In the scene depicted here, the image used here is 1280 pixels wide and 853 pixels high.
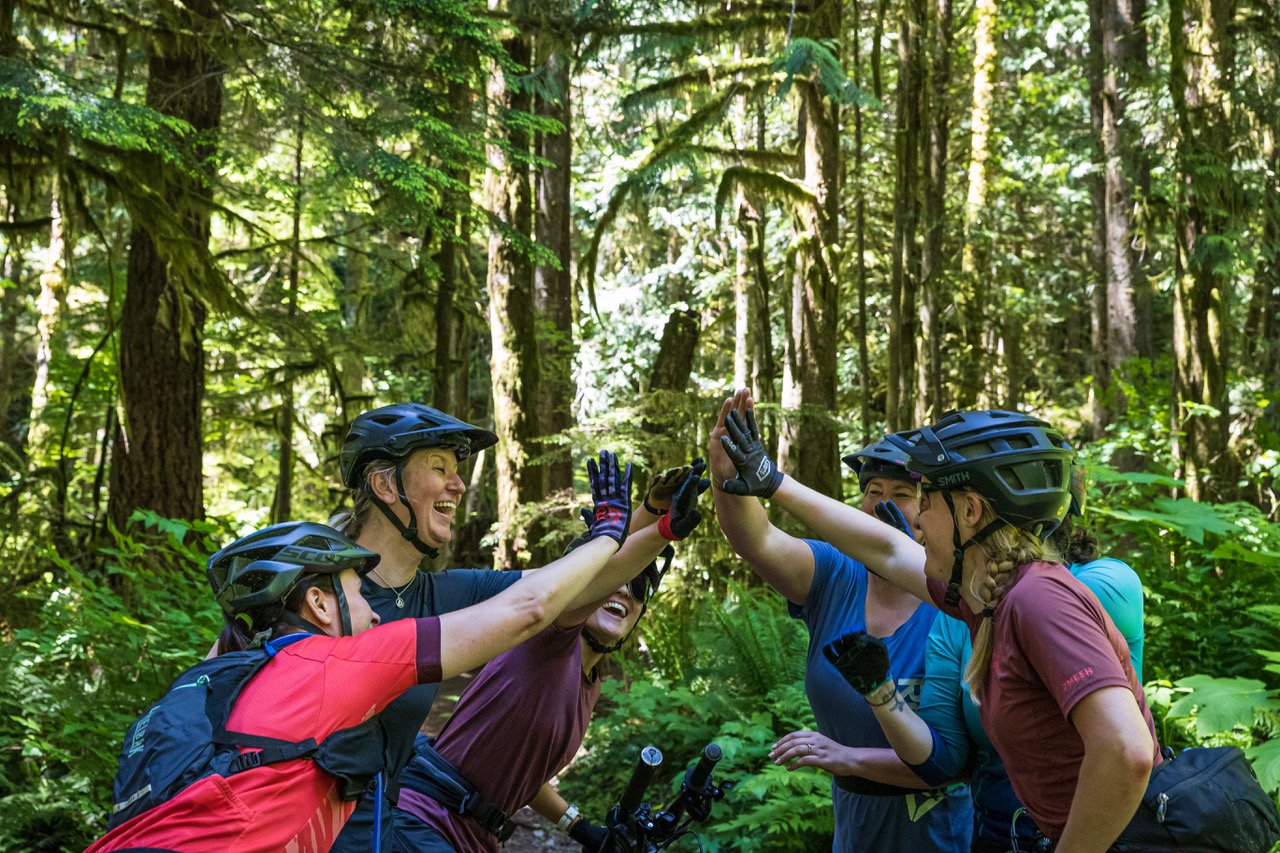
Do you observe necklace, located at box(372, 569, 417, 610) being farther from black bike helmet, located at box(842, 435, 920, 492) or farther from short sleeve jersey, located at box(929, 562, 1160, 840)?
short sleeve jersey, located at box(929, 562, 1160, 840)

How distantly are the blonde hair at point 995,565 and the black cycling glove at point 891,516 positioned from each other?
1123 mm

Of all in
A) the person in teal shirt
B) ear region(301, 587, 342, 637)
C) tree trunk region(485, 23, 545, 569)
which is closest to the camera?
ear region(301, 587, 342, 637)

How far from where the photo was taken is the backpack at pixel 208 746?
7.56 ft

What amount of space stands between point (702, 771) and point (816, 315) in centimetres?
800

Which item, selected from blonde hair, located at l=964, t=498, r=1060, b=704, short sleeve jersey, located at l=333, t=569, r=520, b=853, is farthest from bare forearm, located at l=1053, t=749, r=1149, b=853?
short sleeve jersey, located at l=333, t=569, r=520, b=853

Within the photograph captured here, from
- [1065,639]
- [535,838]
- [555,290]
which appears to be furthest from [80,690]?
[555,290]

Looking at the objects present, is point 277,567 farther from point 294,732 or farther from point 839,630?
point 839,630

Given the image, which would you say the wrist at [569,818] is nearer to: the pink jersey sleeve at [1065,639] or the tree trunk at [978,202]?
the pink jersey sleeve at [1065,639]

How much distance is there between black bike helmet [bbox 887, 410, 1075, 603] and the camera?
2717mm

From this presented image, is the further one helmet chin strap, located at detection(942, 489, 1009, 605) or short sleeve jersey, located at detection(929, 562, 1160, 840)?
helmet chin strap, located at detection(942, 489, 1009, 605)

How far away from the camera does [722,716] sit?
7652mm

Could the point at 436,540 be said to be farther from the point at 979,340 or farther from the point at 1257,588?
the point at 979,340

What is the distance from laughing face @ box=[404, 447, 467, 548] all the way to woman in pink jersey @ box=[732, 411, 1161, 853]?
140cm

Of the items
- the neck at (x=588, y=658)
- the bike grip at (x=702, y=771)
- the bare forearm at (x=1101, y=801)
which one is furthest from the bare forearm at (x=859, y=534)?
the bare forearm at (x=1101, y=801)
